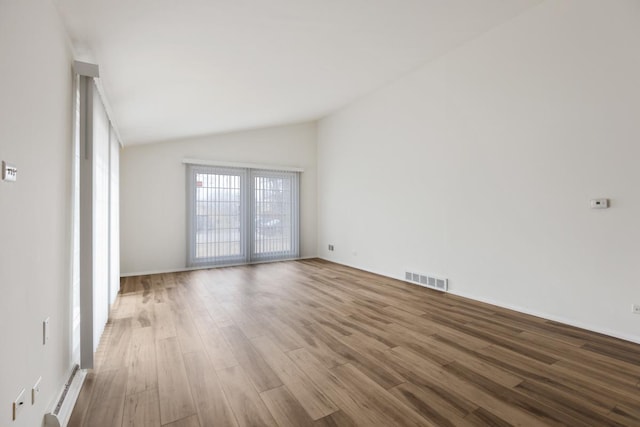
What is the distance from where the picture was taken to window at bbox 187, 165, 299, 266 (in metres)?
6.23

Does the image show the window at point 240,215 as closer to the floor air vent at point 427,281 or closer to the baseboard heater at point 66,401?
the floor air vent at point 427,281

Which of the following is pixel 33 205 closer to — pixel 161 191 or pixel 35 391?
pixel 35 391

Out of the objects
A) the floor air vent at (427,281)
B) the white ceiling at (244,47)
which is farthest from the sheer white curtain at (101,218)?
the floor air vent at (427,281)

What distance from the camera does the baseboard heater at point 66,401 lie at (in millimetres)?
1589

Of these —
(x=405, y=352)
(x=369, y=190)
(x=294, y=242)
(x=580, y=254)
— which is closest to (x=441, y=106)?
(x=369, y=190)

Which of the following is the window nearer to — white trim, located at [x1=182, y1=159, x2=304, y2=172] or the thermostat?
white trim, located at [x1=182, y1=159, x2=304, y2=172]

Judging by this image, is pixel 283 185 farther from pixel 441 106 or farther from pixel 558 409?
pixel 558 409

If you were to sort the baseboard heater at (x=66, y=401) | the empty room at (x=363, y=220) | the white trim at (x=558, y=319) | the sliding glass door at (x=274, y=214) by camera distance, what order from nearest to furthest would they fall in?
1. the baseboard heater at (x=66, y=401)
2. the empty room at (x=363, y=220)
3. the white trim at (x=558, y=319)
4. the sliding glass door at (x=274, y=214)

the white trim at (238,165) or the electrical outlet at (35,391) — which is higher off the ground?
the white trim at (238,165)

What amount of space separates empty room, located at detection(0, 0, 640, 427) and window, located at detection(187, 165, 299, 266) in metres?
0.39

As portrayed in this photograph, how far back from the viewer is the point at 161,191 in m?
5.90

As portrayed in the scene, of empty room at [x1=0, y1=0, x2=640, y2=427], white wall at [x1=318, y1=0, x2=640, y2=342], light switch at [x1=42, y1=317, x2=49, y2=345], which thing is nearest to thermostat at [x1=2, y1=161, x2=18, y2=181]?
empty room at [x1=0, y1=0, x2=640, y2=427]

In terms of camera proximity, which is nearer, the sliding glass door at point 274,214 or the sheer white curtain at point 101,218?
the sheer white curtain at point 101,218

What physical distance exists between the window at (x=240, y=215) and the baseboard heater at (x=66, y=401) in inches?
161
